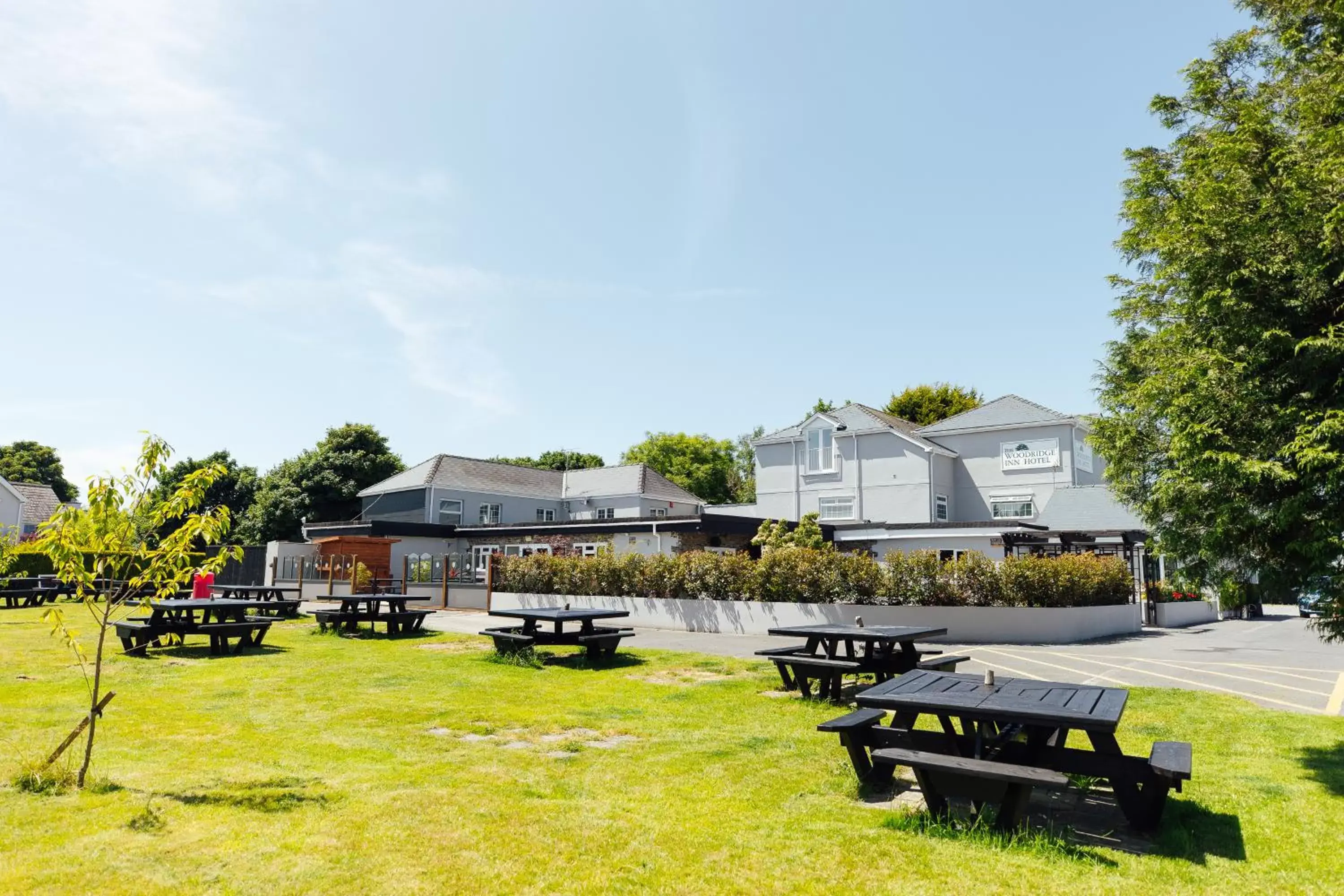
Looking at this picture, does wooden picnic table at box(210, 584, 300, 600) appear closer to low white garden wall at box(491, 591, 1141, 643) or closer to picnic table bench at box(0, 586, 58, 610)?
picnic table bench at box(0, 586, 58, 610)

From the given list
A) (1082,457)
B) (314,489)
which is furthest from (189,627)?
(314,489)

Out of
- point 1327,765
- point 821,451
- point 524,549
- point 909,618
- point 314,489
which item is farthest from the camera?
point 314,489

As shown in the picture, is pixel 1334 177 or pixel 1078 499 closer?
pixel 1334 177

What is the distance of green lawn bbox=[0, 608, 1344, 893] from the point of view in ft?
14.4

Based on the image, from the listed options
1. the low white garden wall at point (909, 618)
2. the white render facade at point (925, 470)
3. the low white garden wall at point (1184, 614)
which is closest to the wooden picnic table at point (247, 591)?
the low white garden wall at point (909, 618)

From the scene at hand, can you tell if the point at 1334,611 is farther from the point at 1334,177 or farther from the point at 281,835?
the point at 281,835

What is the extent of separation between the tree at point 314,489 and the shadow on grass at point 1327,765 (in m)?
53.6

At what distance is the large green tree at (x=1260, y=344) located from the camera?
630cm

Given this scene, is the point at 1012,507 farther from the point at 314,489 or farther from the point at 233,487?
the point at 233,487

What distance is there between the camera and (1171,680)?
1223 cm

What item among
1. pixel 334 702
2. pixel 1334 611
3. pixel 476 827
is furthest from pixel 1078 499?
pixel 476 827

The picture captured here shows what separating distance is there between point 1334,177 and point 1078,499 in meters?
28.6

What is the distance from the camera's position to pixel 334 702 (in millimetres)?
9758

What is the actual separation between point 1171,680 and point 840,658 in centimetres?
540
